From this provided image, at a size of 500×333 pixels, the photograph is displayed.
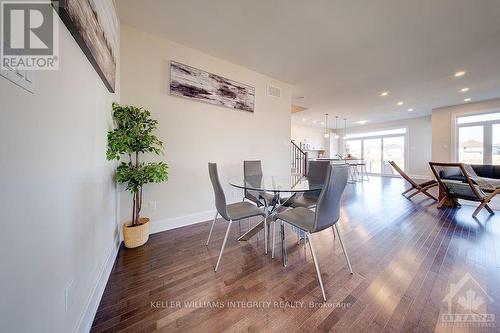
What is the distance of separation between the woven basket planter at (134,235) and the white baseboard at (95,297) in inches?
7.3

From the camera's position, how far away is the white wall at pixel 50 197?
580 mm

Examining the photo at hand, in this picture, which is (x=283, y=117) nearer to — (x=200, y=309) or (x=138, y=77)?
(x=138, y=77)

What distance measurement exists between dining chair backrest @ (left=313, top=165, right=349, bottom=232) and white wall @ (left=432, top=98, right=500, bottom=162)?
7.57m

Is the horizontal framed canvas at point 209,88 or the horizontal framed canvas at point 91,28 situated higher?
the horizontal framed canvas at point 209,88

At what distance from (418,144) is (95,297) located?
1083 cm

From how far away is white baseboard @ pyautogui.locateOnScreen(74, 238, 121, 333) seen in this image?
104 cm

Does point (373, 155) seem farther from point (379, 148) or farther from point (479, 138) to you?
point (479, 138)

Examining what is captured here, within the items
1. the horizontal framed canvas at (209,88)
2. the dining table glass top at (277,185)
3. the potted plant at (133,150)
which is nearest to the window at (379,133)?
the horizontal framed canvas at (209,88)

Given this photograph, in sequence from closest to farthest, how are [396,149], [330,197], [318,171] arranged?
[330,197], [318,171], [396,149]

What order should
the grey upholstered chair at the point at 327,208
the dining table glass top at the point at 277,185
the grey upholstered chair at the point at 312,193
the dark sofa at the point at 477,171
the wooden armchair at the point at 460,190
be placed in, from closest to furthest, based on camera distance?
the grey upholstered chair at the point at 327,208, the dining table glass top at the point at 277,185, the grey upholstered chair at the point at 312,193, the wooden armchair at the point at 460,190, the dark sofa at the point at 477,171

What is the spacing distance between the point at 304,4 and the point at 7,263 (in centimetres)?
287

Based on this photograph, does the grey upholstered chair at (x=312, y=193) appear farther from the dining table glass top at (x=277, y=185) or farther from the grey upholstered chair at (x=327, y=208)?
the grey upholstered chair at (x=327, y=208)

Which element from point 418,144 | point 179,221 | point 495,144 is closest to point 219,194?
point 179,221

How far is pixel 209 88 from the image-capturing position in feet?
9.42
